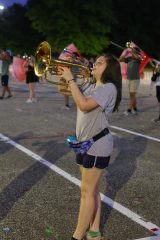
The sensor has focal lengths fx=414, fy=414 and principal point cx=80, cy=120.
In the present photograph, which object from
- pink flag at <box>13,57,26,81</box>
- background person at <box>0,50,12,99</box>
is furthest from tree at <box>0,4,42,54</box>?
background person at <box>0,50,12,99</box>

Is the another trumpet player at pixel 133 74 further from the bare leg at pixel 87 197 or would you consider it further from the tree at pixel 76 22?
the tree at pixel 76 22

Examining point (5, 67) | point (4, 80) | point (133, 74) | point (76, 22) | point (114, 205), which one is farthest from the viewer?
point (76, 22)

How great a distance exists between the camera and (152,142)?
782 cm

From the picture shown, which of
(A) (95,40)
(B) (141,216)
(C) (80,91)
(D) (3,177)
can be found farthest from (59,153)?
(A) (95,40)

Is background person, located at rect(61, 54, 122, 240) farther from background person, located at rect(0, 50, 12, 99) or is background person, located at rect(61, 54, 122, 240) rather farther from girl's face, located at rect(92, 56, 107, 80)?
background person, located at rect(0, 50, 12, 99)

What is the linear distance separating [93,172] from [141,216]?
1.22m

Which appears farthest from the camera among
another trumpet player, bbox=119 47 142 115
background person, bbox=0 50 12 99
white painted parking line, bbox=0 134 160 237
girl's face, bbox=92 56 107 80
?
background person, bbox=0 50 12 99

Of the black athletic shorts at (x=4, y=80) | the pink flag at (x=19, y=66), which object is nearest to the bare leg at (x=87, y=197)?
the black athletic shorts at (x=4, y=80)

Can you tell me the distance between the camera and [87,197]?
3553 mm

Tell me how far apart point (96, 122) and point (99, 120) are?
31 mm

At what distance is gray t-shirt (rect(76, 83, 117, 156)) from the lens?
3414 mm

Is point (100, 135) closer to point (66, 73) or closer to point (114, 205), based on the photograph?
point (66, 73)

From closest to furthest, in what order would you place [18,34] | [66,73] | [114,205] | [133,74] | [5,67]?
[66,73] < [114,205] < [133,74] < [5,67] < [18,34]

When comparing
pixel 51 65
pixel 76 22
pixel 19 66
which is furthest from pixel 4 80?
pixel 76 22
